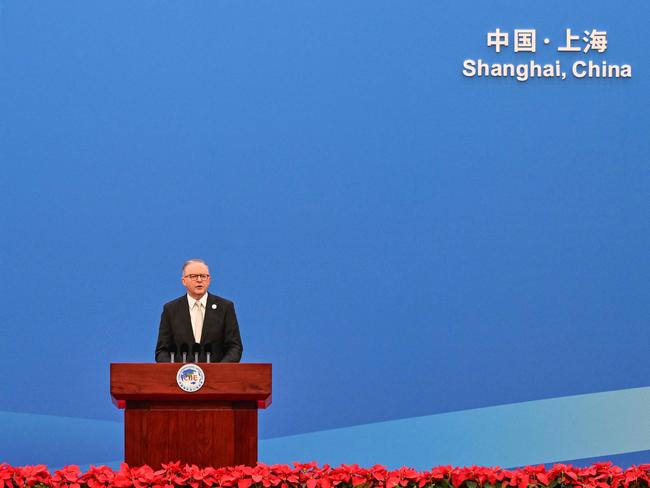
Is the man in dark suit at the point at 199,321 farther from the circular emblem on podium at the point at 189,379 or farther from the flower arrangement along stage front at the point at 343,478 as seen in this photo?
the flower arrangement along stage front at the point at 343,478

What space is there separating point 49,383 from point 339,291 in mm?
1528

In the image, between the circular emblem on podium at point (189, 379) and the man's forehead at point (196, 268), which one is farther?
the man's forehead at point (196, 268)

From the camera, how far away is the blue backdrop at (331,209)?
5902 mm

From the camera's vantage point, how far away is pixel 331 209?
5988mm

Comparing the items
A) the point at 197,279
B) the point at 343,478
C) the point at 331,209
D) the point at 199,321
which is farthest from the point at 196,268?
the point at 343,478

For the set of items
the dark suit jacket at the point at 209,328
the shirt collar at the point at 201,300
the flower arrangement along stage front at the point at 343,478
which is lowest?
the flower arrangement along stage front at the point at 343,478

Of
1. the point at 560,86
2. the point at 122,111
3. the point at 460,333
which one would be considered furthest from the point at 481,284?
the point at 122,111

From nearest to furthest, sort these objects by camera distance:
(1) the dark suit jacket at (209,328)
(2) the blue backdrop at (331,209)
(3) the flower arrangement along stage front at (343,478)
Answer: (3) the flower arrangement along stage front at (343,478) → (1) the dark suit jacket at (209,328) → (2) the blue backdrop at (331,209)

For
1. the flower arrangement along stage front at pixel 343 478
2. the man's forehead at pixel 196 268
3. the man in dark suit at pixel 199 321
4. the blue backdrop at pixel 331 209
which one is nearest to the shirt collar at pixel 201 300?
the man in dark suit at pixel 199 321

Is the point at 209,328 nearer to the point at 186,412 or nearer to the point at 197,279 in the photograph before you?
the point at 197,279

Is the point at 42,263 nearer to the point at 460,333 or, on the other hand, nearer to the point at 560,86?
the point at 460,333

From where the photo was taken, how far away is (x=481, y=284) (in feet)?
19.7

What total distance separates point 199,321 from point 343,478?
144cm

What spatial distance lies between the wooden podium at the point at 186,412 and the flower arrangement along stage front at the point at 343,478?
0.56 m
